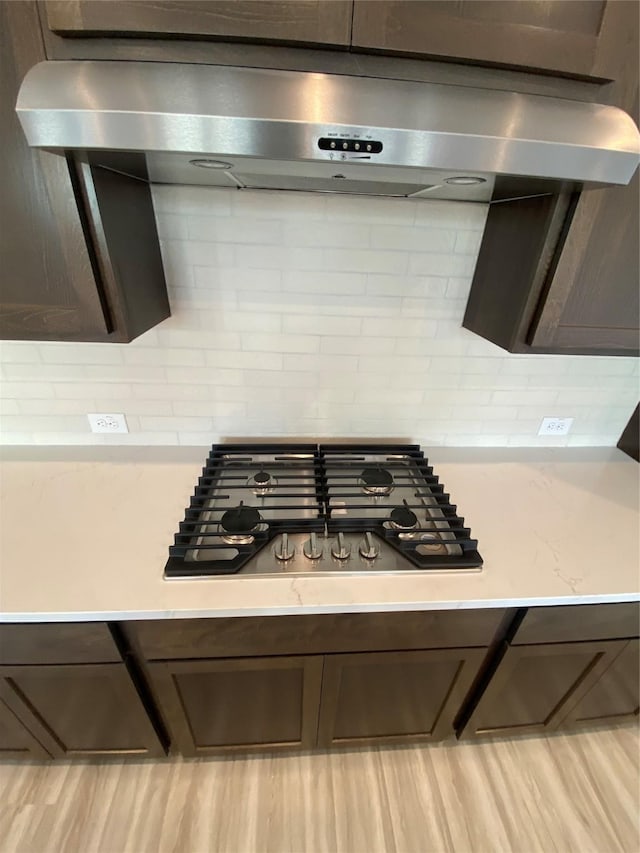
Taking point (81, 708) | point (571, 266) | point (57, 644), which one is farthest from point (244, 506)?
point (571, 266)

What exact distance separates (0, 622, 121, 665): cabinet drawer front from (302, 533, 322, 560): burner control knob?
1.75ft

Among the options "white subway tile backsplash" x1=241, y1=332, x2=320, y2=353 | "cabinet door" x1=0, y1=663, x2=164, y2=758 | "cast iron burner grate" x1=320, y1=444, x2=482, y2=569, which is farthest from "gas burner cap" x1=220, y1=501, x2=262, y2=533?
"white subway tile backsplash" x1=241, y1=332, x2=320, y2=353

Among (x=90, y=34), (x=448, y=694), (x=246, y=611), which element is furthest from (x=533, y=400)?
(x=90, y=34)

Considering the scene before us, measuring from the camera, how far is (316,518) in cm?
111

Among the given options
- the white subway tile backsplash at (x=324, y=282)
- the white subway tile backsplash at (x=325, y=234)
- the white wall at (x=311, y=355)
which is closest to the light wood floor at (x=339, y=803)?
the white wall at (x=311, y=355)

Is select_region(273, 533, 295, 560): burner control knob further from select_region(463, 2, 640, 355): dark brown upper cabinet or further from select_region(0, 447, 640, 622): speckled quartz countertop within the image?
select_region(463, 2, 640, 355): dark brown upper cabinet

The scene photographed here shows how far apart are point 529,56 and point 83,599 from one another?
58.7 inches

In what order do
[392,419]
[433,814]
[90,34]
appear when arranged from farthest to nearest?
[392,419]
[433,814]
[90,34]

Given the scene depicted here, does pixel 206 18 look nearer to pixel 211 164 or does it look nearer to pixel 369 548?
pixel 211 164

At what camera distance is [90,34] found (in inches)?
25.9

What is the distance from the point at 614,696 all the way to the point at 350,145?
6.30 ft

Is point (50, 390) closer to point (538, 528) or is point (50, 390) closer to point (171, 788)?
point (171, 788)

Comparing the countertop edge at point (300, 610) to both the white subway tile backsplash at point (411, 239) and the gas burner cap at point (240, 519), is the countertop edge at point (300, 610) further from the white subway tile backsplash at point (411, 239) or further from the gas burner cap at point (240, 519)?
the white subway tile backsplash at point (411, 239)

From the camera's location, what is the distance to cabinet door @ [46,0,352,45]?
631mm
